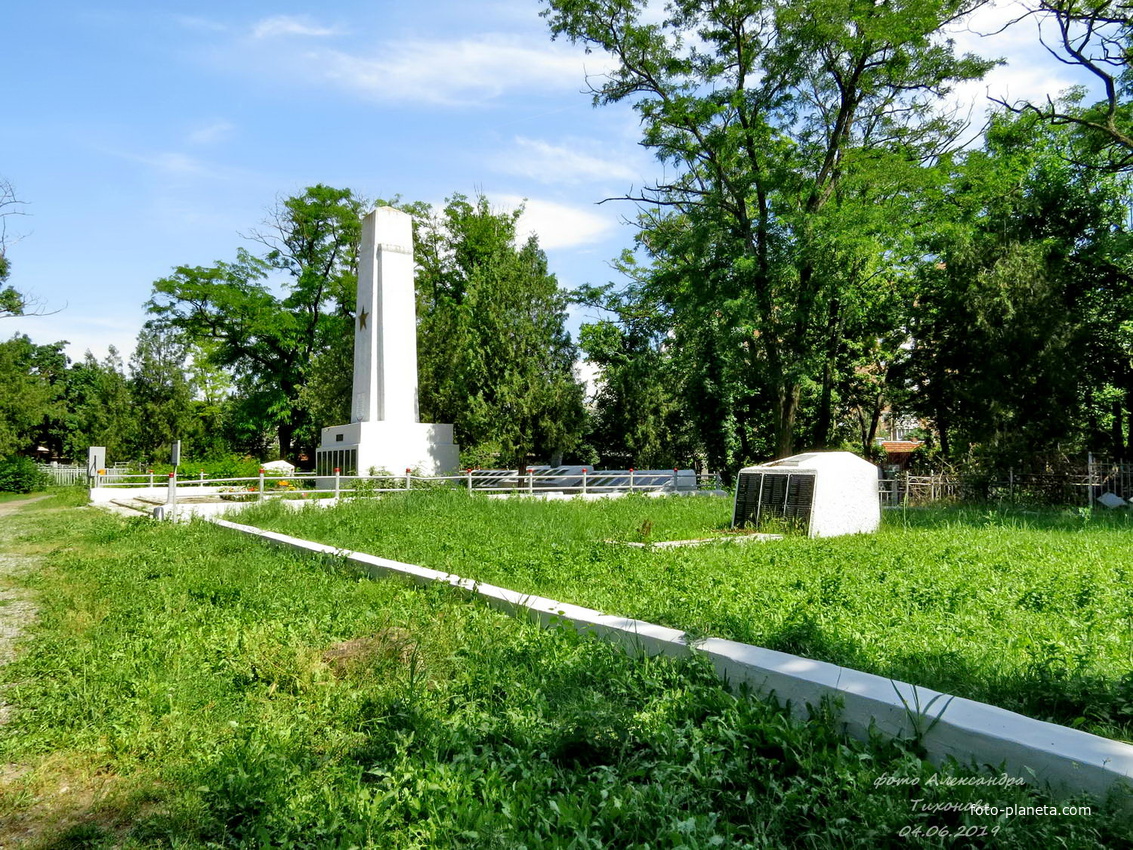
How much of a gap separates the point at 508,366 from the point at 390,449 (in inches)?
235

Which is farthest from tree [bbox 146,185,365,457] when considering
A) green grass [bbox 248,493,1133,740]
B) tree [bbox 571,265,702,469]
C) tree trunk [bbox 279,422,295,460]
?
green grass [bbox 248,493,1133,740]

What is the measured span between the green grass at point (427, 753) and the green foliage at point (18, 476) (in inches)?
1528

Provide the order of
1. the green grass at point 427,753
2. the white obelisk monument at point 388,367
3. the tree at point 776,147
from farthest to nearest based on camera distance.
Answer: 1. the white obelisk monument at point 388,367
2. the tree at point 776,147
3. the green grass at point 427,753

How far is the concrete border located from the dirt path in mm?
4423

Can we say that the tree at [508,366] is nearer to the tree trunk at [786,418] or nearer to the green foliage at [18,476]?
the tree trunk at [786,418]

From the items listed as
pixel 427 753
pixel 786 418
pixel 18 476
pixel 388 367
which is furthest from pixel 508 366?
pixel 18 476

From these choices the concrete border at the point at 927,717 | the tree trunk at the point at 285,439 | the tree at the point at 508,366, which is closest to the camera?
the concrete border at the point at 927,717

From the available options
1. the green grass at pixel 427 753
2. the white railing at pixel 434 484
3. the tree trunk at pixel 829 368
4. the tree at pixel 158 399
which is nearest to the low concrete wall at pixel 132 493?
the white railing at pixel 434 484

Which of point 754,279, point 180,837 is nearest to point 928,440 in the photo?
point 754,279

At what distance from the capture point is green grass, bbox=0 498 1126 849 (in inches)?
112

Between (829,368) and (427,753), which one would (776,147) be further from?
(427,753)

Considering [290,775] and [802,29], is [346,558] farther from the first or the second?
[802,29]

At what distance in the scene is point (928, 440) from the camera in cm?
2877

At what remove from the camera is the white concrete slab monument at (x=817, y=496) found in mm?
12031
